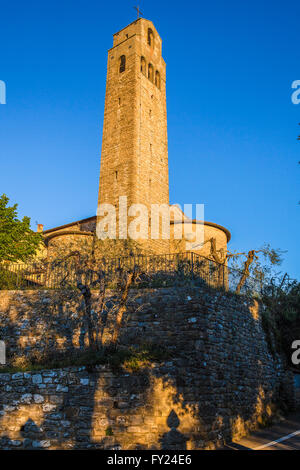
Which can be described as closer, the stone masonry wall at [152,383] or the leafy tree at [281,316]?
the stone masonry wall at [152,383]

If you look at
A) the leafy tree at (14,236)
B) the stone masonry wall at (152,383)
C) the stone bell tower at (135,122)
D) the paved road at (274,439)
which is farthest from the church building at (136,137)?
the paved road at (274,439)

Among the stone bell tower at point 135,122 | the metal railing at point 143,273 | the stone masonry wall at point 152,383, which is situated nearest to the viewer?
the stone masonry wall at point 152,383

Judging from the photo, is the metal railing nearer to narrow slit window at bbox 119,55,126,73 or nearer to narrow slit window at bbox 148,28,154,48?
narrow slit window at bbox 119,55,126,73

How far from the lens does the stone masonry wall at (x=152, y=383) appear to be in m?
8.45

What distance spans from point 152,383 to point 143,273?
153 inches

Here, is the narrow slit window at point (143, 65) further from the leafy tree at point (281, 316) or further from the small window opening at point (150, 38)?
the leafy tree at point (281, 316)

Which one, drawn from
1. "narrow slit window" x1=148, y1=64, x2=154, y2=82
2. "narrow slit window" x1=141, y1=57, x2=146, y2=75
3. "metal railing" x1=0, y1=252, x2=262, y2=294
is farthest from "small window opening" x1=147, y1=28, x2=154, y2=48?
"metal railing" x1=0, y1=252, x2=262, y2=294

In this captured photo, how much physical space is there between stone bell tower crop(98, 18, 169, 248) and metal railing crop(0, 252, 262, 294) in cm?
693

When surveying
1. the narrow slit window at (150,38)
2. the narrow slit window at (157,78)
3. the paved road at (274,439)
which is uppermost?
the narrow slit window at (150,38)

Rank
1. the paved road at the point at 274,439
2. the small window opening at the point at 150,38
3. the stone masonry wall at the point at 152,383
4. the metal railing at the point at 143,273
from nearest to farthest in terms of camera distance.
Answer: the stone masonry wall at the point at 152,383 → the paved road at the point at 274,439 → the metal railing at the point at 143,273 → the small window opening at the point at 150,38

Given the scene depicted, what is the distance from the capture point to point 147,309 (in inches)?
467

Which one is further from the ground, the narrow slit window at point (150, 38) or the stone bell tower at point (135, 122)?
the narrow slit window at point (150, 38)

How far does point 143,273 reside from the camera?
1184cm

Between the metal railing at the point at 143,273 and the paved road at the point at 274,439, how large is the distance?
4.90 meters
